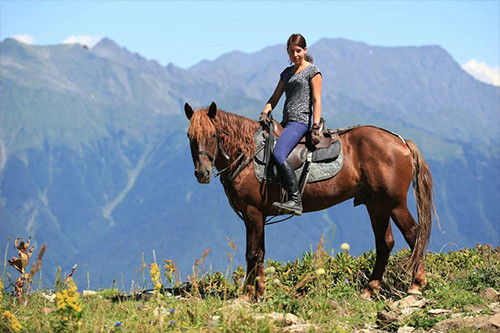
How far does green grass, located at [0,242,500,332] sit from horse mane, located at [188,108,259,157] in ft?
5.55

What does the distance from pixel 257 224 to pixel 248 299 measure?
97 centimetres

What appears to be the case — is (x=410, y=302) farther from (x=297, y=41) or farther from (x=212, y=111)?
(x=297, y=41)

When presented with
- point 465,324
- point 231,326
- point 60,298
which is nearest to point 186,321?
point 231,326

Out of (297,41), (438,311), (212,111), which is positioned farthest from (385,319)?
(297,41)

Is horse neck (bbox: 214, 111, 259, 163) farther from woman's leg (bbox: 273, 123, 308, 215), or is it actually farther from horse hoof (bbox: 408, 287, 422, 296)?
horse hoof (bbox: 408, 287, 422, 296)

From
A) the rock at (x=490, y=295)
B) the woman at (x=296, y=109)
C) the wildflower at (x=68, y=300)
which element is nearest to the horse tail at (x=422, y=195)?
the rock at (x=490, y=295)

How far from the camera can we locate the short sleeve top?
847 cm

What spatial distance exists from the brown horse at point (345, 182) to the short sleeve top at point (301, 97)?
0.53 m

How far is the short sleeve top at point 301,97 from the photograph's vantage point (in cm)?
847

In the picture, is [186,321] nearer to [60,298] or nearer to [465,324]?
[60,298]

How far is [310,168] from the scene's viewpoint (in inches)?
332

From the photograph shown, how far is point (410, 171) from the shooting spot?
339 inches

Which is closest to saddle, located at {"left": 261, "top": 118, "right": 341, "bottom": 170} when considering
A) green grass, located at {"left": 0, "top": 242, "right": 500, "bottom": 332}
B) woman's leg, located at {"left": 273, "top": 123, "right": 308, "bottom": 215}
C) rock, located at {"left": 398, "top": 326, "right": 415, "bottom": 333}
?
woman's leg, located at {"left": 273, "top": 123, "right": 308, "bottom": 215}

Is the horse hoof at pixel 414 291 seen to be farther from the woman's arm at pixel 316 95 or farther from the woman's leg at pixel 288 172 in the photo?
the woman's arm at pixel 316 95
